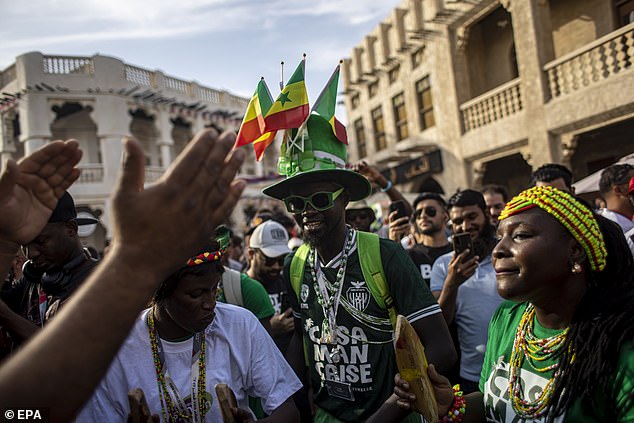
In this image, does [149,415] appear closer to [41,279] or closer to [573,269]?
[41,279]

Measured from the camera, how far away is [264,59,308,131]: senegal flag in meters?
2.79

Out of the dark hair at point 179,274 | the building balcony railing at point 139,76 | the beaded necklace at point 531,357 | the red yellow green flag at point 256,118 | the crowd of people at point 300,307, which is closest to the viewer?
the crowd of people at point 300,307

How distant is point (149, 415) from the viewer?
184cm

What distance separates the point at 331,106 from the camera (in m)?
3.01

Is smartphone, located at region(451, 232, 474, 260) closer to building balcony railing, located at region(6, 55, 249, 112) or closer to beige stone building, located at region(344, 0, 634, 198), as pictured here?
beige stone building, located at region(344, 0, 634, 198)

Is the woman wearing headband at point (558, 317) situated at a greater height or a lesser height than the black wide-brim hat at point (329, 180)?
lesser

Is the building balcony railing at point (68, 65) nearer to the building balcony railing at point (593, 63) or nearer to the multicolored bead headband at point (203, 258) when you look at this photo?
the building balcony railing at point (593, 63)

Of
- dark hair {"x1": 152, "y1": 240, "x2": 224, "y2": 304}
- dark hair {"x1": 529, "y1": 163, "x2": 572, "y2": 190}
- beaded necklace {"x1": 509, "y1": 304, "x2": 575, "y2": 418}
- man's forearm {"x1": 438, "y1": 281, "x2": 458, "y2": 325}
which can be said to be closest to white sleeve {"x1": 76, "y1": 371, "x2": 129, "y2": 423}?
dark hair {"x1": 152, "y1": 240, "x2": 224, "y2": 304}

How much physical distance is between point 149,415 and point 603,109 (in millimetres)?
10174

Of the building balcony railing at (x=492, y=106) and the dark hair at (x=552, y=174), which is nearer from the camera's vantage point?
the dark hair at (x=552, y=174)

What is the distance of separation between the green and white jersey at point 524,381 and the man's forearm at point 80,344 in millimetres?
1458

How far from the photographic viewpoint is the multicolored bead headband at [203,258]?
216 cm

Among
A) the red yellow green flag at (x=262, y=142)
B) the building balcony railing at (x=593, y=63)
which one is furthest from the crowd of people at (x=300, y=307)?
the building balcony railing at (x=593, y=63)

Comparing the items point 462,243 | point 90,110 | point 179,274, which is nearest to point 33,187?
point 179,274
